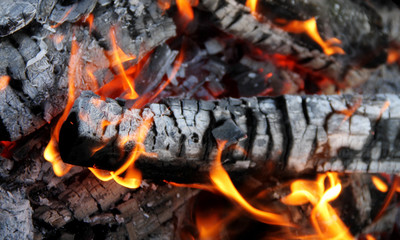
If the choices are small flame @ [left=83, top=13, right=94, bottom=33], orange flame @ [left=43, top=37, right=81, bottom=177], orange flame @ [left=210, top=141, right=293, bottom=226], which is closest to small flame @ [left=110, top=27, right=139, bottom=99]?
small flame @ [left=83, top=13, right=94, bottom=33]

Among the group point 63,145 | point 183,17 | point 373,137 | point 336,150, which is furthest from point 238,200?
point 183,17

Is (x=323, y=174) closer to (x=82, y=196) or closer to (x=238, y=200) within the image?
(x=238, y=200)

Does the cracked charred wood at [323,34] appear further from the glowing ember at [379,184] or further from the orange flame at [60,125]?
the orange flame at [60,125]

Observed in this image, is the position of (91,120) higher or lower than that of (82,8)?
lower

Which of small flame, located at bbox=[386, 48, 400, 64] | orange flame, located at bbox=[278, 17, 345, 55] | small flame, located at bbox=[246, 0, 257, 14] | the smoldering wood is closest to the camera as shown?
the smoldering wood

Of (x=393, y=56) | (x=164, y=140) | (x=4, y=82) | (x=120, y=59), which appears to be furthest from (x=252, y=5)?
(x=4, y=82)

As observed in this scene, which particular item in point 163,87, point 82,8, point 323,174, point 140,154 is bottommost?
point 323,174

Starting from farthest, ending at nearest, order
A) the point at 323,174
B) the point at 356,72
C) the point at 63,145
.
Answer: the point at 356,72
the point at 323,174
the point at 63,145

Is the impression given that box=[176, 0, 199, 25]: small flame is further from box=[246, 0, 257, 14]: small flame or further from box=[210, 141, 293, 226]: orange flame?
box=[210, 141, 293, 226]: orange flame

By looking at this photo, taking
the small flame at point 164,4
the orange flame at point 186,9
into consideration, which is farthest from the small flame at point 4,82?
the orange flame at point 186,9
